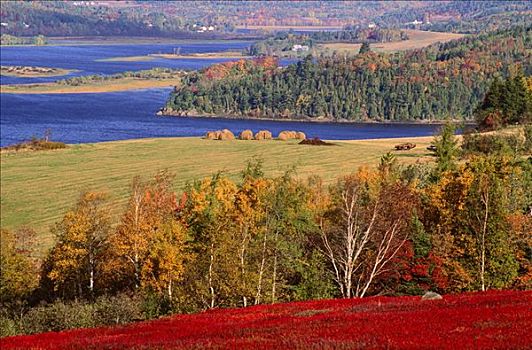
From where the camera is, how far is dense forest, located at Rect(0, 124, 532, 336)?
33250mm

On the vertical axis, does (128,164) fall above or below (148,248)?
below

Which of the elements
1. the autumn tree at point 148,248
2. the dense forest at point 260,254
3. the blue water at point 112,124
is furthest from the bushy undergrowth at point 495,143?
the blue water at point 112,124

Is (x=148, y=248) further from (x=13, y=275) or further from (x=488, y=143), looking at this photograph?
(x=488, y=143)

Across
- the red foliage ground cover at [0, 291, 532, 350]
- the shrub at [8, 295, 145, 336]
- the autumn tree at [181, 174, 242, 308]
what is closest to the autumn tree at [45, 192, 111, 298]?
the autumn tree at [181, 174, 242, 308]

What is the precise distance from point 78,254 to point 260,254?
30.7 feet

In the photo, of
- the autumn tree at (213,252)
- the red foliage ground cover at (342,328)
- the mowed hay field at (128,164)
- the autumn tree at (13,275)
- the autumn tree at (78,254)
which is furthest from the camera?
the mowed hay field at (128,164)

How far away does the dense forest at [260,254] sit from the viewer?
33.2 m

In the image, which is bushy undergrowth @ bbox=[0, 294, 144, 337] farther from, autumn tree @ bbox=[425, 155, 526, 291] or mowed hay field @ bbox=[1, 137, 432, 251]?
mowed hay field @ bbox=[1, 137, 432, 251]

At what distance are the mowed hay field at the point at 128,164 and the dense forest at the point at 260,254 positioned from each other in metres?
17.1

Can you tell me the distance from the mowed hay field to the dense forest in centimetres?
1705

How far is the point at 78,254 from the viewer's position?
38562 millimetres

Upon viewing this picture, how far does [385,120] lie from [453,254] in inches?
6171

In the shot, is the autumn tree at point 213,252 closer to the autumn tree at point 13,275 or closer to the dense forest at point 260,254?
the dense forest at point 260,254

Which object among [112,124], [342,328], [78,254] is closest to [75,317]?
[78,254]
